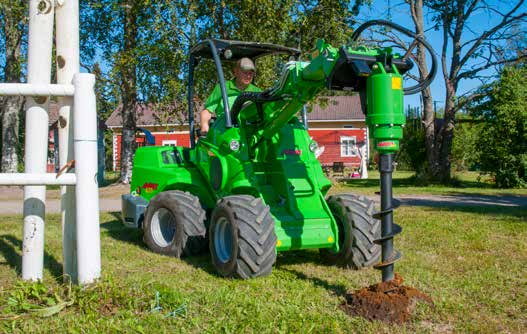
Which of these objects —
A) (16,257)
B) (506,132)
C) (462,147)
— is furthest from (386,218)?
(462,147)

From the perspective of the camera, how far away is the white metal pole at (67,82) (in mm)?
4340

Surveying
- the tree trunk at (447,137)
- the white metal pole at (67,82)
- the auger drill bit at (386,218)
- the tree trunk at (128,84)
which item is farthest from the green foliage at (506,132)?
the white metal pole at (67,82)

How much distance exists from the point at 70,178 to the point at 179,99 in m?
13.7

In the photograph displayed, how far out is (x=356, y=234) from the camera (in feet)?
16.7

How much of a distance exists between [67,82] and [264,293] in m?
2.31

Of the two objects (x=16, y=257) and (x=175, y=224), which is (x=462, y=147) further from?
(x=16, y=257)

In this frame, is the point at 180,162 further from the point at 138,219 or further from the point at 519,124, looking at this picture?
the point at 519,124

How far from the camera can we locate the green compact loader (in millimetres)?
4027

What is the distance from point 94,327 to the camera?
134 inches

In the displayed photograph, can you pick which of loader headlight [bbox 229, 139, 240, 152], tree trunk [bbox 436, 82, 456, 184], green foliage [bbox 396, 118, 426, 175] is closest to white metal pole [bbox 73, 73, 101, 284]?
loader headlight [bbox 229, 139, 240, 152]

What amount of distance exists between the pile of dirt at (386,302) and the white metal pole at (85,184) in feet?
6.28

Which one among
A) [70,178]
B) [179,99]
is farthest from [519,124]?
[70,178]

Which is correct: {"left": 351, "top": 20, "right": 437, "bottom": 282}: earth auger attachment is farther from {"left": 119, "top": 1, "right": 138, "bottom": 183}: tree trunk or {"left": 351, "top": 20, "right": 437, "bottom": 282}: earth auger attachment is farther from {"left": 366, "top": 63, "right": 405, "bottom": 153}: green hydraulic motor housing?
{"left": 119, "top": 1, "right": 138, "bottom": 183}: tree trunk

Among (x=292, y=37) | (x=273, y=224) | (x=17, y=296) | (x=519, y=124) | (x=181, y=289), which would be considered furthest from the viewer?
(x=519, y=124)
